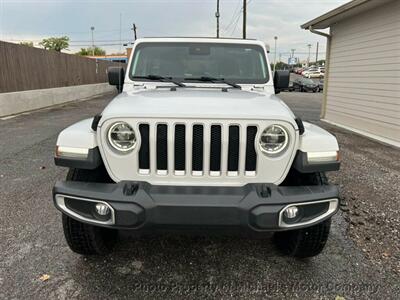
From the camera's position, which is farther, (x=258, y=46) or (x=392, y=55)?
(x=392, y=55)

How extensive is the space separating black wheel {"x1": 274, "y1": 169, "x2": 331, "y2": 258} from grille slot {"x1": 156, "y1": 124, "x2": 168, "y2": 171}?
2.99 ft

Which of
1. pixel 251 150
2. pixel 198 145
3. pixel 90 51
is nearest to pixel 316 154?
pixel 251 150

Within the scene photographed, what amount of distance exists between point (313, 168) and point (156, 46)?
2317mm

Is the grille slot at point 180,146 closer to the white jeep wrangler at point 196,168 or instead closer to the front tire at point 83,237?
the white jeep wrangler at point 196,168

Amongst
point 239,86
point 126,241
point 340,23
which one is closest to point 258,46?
point 239,86

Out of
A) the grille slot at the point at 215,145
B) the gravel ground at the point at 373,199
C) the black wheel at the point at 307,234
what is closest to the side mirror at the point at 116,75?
the grille slot at the point at 215,145

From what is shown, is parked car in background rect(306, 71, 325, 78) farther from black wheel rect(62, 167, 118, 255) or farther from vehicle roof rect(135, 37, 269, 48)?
black wheel rect(62, 167, 118, 255)

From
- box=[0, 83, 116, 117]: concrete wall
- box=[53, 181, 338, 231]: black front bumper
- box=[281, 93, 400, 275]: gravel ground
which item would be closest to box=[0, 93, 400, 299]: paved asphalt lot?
box=[281, 93, 400, 275]: gravel ground

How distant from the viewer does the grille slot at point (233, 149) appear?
94.0 inches

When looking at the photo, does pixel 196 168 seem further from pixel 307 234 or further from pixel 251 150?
pixel 307 234

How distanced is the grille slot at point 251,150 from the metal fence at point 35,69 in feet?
37.6

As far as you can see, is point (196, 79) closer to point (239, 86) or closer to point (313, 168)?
point (239, 86)

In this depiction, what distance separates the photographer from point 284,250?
3.13m

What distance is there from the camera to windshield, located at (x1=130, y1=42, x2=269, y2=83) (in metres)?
3.85
